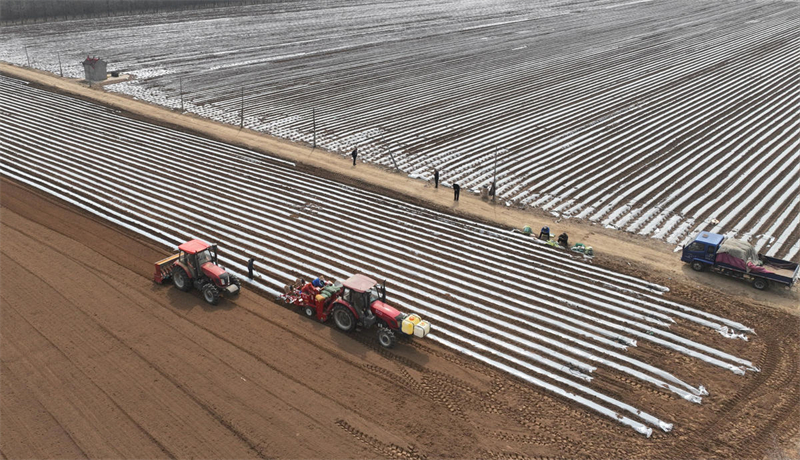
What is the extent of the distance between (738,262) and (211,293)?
655 inches

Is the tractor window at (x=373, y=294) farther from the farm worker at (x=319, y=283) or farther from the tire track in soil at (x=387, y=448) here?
the tire track in soil at (x=387, y=448)

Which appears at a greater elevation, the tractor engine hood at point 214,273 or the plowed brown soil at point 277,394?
the tractor engine hood at point 214,273

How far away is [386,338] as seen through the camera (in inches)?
579

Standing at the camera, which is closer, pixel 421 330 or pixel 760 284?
pixel 421 330

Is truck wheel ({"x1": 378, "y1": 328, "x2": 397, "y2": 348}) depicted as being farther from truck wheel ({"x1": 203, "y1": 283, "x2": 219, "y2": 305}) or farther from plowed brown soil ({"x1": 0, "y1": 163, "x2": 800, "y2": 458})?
truck wheel ({"x1": 203, "y1": 283, "x2": 219, "y2": 305})

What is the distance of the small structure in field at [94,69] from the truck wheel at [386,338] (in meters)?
43.4

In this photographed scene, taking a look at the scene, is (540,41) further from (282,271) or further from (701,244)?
(282,271)

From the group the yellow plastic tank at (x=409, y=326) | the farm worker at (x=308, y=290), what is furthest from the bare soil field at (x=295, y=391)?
the farm worker at (x=308, y=290)

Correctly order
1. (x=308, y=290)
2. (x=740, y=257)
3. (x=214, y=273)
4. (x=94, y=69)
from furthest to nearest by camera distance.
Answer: (x=94, y=69) < (x=740, y=257) < (x=214, y=273) < (x=308, y=290)

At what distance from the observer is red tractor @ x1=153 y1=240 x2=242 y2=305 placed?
16734 millimetres

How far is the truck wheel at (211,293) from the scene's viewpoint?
54.2ft

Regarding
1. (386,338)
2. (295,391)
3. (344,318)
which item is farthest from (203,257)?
(386,338)

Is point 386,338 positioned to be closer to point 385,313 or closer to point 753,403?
point 385,313

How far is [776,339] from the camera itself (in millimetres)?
15578
